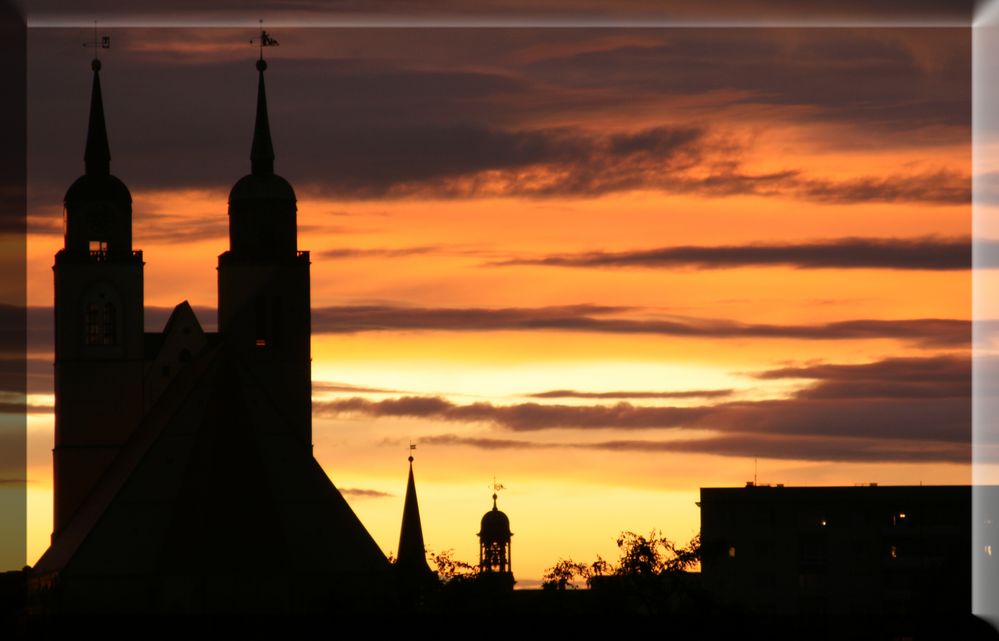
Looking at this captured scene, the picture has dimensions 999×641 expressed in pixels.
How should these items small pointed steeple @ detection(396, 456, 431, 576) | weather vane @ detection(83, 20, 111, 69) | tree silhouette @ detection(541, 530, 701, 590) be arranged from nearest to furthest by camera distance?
weather vane @ detection(83, 20, 111, 69) < tree silhouette @ detection(541, 530, 701, 590) < small pointed steeple @ detection(396, 456, 431, 576)

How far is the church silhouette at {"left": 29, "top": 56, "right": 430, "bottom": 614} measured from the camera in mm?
34750

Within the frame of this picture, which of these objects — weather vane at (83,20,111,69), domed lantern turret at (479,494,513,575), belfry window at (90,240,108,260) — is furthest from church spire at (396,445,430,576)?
weather vane at (83,20,111,69)

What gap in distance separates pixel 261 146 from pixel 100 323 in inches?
145

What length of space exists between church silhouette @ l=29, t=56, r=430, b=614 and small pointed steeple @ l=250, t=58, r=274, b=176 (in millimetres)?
34

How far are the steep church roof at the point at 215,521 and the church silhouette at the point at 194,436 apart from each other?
0.03 m

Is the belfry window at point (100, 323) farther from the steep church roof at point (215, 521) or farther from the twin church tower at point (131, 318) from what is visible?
the steep church roof at point (215, 521)

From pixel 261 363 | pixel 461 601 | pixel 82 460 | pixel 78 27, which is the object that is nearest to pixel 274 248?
pixel 261 363

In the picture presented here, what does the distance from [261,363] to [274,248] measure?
185 cm

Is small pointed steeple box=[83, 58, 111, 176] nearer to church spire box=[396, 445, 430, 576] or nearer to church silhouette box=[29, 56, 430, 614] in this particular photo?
church silhouette box=[29, 56, 430, 614]

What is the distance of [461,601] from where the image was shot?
29.6 meters

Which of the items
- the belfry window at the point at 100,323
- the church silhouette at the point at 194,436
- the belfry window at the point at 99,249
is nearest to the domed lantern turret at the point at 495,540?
the church silhouette at the point at 194,436

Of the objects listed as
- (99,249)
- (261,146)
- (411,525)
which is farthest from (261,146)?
(411,525)

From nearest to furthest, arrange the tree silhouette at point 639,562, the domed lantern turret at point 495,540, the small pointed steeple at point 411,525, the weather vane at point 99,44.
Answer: the weather vane at point 99,44, the tree silhouette at point 639,562, the small pointed steeple at point 411,525, the domed lantern turret at point 495,540

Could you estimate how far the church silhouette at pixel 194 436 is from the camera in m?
34.8
